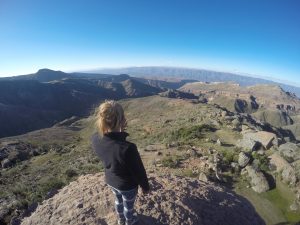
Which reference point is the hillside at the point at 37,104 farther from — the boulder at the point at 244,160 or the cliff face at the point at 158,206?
the cliff face at the point at 158,206

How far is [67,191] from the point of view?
32.9 feet

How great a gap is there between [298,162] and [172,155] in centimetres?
659

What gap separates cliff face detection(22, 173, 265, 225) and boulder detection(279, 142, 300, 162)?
7865 millimetres

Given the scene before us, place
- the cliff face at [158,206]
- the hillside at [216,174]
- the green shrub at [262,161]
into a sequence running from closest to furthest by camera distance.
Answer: the cliff face at [158,206] < the hillside at [216,174] < the green shrub at [262,161]

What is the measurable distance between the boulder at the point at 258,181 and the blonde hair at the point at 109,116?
412 inches

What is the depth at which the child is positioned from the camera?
5965mm

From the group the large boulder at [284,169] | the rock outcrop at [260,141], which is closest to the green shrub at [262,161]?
the large boulder at [284,169]

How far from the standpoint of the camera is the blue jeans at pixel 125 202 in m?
6.42

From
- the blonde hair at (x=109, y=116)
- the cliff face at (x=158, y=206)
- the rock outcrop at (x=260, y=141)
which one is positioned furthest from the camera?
the rock outcrop at (x=260, y=141)

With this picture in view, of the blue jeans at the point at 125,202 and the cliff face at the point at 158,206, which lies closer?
the blue jeans at the point at 125,202

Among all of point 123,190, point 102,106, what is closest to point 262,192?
point 123,190

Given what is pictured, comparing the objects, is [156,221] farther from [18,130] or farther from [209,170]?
[18,130]

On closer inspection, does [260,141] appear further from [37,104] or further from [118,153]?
[37,104]

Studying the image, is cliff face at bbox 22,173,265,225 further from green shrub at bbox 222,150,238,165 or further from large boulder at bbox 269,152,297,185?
green shrub at bbox 222,150,238,165
